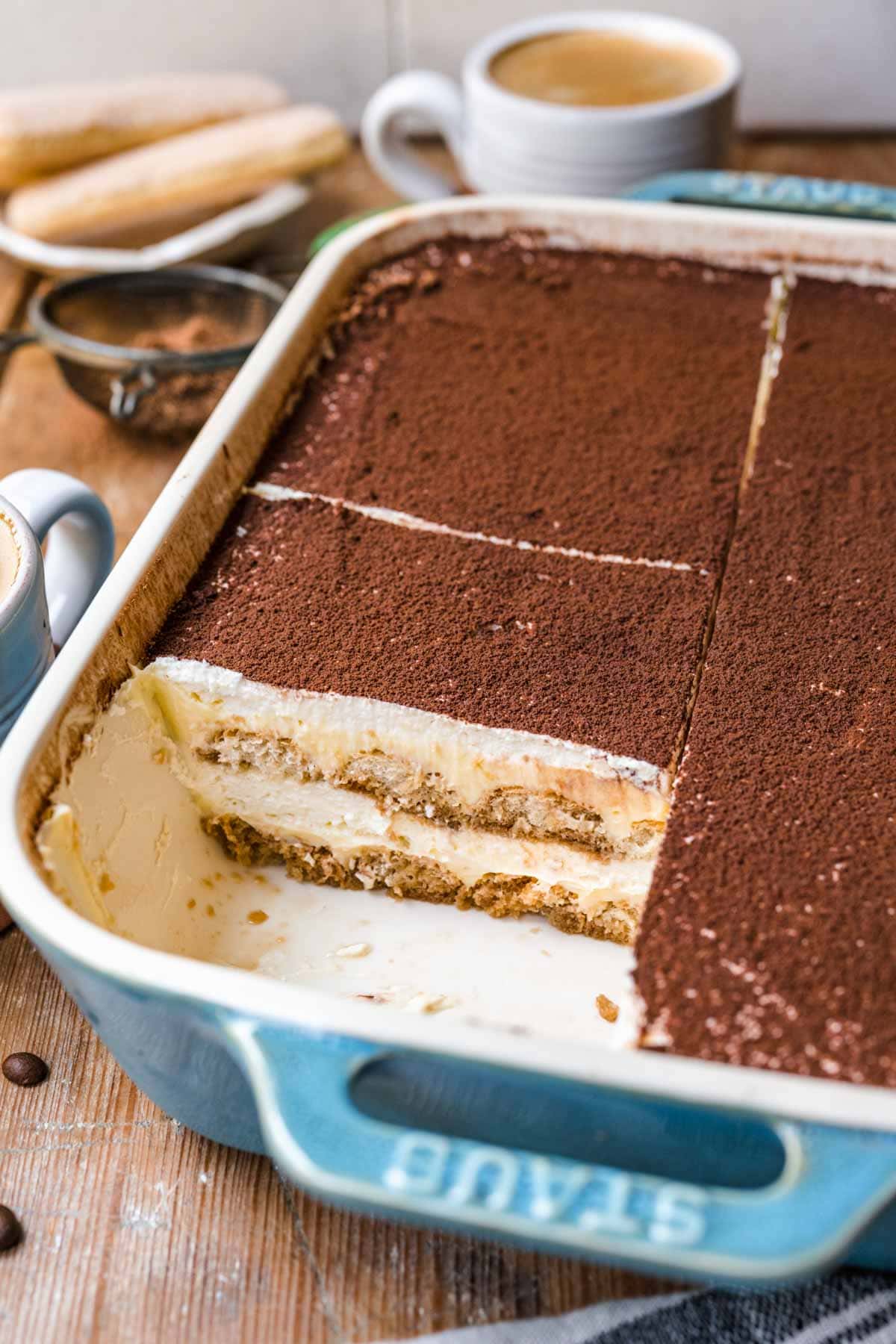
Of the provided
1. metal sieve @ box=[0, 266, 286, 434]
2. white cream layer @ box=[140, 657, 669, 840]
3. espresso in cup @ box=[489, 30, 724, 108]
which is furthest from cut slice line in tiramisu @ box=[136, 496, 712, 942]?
espresso in cup @ box=[489, 30, 724, 108]

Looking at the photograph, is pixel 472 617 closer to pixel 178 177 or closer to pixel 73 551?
pixel 73 551

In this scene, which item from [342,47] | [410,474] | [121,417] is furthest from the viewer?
[342,47]

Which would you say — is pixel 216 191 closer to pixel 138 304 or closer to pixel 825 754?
pixel 138 304

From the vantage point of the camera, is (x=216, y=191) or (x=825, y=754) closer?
(x=825, y=754)

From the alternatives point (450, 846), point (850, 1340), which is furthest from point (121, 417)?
point (850, 1340)

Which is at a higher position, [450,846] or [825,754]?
[825,754]

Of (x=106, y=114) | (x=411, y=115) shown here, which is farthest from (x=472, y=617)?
(x=106, y=114)

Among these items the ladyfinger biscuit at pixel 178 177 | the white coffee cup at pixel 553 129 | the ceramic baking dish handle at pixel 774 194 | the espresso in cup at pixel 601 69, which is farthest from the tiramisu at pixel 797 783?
the ladyfinger biscuit at pixel 178 177
